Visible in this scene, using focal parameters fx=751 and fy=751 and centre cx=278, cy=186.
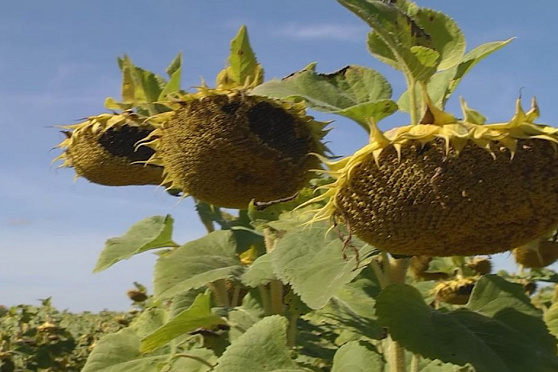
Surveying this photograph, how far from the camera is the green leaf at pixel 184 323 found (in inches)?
84.7

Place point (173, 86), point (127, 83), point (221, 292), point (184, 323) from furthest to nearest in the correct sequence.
A: point (221, 292) < point (127, 83) < point (173, 86) < point (184, 323)

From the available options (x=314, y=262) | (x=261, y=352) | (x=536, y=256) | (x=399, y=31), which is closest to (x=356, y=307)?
(x=261, y=352)

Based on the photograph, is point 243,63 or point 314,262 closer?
point 314,262

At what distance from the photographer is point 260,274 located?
88.1 inches

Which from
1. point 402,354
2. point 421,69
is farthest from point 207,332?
point 421,69

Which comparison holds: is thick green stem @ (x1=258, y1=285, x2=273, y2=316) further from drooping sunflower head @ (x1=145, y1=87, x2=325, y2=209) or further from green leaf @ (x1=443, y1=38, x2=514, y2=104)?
green leaf @ (x1=443, y1=38, x2=514, y2=104)

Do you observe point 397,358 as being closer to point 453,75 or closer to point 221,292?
point 453,75

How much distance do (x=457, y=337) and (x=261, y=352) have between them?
591 mm

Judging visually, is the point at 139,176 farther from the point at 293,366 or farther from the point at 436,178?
the point at 436,178

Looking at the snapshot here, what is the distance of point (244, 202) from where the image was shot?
2.23m

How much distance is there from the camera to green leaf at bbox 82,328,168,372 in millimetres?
2793

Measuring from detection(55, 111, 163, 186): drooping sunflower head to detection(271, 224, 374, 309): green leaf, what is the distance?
3.23 feet

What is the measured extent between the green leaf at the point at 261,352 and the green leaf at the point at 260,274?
0.19 meters

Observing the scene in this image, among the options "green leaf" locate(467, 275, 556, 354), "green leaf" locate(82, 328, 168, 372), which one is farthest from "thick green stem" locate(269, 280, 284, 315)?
"green leaf" locate(467, 275, 556, 354)
